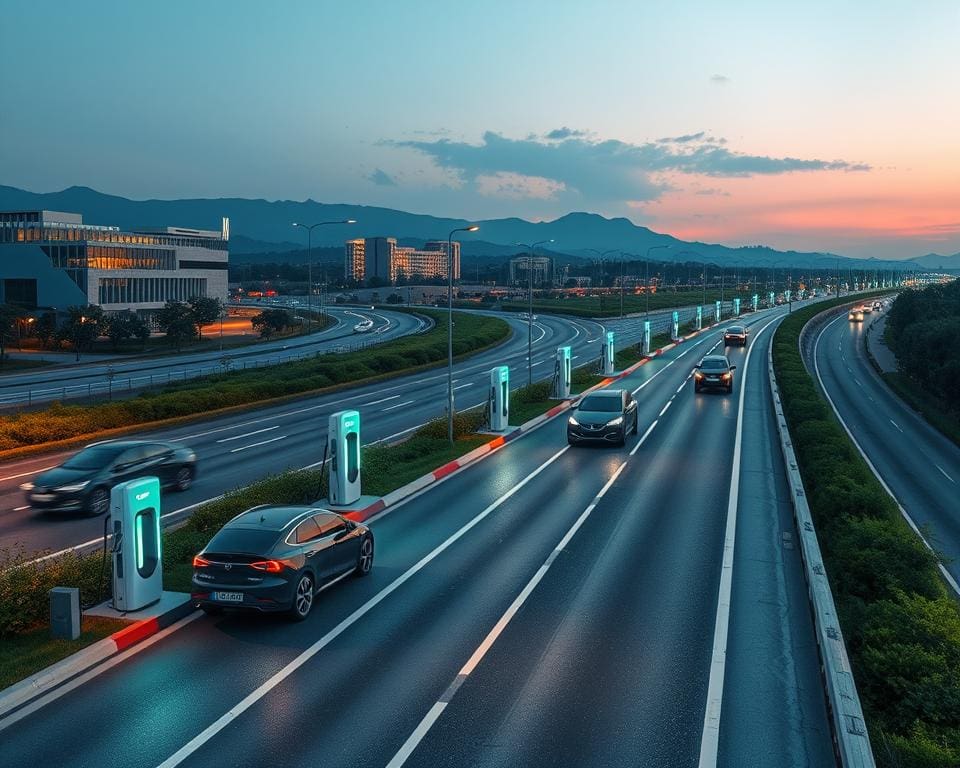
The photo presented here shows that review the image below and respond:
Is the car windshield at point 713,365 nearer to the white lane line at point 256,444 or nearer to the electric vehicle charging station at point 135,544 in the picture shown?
the white lane line at point 256,444

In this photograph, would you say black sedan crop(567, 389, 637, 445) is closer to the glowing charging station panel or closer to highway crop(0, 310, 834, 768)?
highway crop(0, 310, 834, 768)

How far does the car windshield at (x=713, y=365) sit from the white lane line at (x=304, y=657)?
91.8ft

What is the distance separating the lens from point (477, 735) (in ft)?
30.4

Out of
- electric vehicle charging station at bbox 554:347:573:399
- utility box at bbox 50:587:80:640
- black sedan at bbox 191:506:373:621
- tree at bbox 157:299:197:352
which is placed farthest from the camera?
tree at bbox 157:299:197:352

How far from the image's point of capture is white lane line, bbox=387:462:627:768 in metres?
9.00

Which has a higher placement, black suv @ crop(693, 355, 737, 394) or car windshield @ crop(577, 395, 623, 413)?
car windshield @ crop(577, 395, 623, 413)

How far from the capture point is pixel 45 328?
76.8m

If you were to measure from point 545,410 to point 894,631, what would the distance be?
2735cm

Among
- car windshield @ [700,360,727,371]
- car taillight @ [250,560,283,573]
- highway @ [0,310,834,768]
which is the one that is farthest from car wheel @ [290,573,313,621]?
car windshield @ [700,360,727,371]

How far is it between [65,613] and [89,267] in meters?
91.8

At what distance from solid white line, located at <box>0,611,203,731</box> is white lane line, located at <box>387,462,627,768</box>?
4487 millimetres

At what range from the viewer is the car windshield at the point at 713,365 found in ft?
147

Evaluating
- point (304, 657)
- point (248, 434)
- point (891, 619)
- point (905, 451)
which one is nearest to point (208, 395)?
point (248, 434)

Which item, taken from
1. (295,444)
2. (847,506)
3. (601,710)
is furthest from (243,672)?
(295,444)
